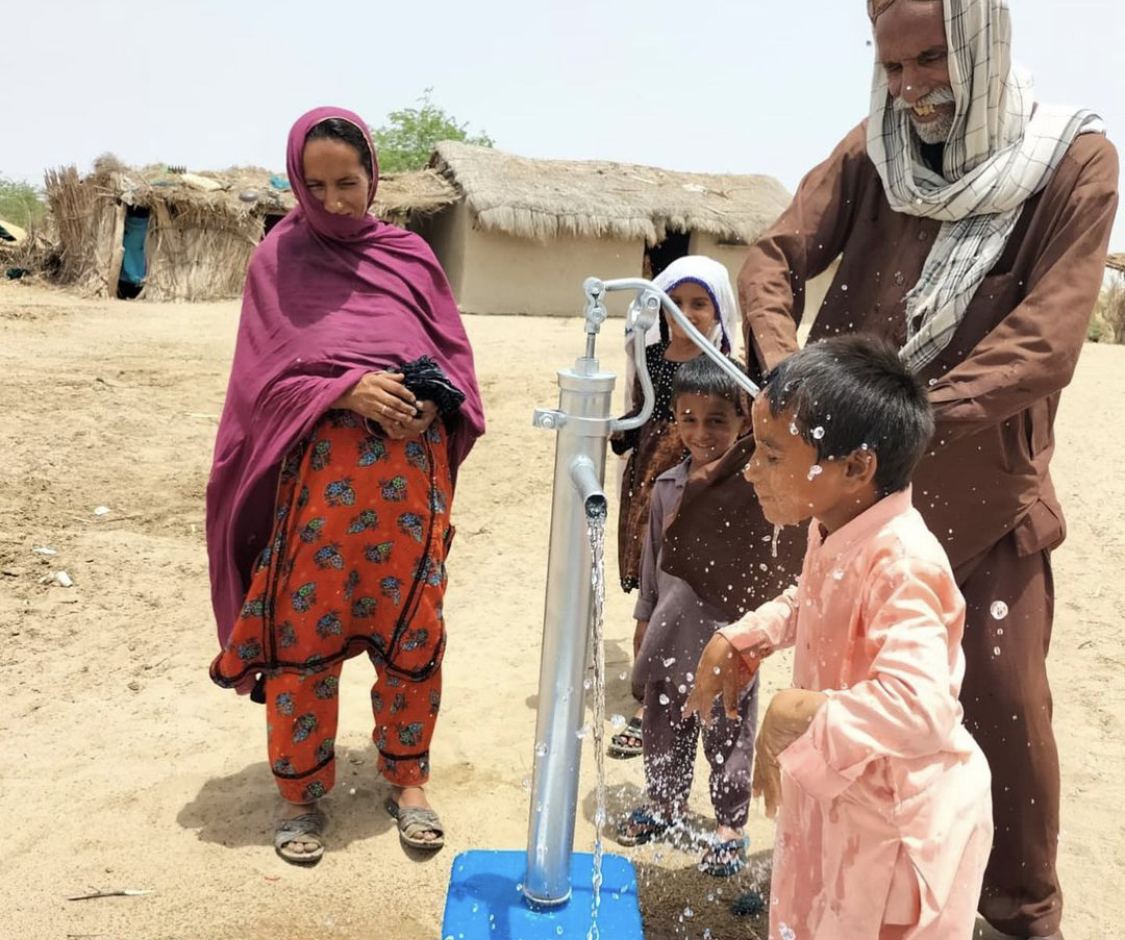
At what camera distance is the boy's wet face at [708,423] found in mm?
2695

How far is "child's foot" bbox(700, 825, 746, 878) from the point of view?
269 cm

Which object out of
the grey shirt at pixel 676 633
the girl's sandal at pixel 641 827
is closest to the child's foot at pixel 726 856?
the girl's sandal at pixel 641 827

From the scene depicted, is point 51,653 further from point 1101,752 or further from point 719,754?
point 1101,752

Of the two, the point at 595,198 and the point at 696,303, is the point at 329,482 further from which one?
the point at 595,198

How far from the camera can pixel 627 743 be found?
328 cm

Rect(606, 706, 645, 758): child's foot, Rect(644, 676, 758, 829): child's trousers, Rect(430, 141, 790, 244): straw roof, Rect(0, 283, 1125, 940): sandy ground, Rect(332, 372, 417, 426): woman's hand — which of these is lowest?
Rect(0, 283, 1125, 940): sandy ground

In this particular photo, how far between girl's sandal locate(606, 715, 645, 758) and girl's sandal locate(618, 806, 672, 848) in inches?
16.6

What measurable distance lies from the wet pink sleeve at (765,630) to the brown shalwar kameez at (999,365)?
0.41 m

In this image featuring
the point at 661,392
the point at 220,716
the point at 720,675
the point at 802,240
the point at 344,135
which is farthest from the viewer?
the point at 220,716

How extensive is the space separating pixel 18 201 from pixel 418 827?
32422 millimetres

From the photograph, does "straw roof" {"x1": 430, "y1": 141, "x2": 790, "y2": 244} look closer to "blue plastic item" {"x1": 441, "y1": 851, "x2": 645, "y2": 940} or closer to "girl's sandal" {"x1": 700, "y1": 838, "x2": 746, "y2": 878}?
"girl's sandal" {"x1": 700, "y1": 838, "x2": 746, "y2": 878}

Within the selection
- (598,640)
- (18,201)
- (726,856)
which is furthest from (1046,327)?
(18,201)

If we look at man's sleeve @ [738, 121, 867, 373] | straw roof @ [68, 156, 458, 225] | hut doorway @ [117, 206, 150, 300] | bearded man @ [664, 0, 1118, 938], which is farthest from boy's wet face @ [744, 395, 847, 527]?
hut doorway @ [117, 206, 150, 300]

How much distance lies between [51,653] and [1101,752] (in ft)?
11.9
